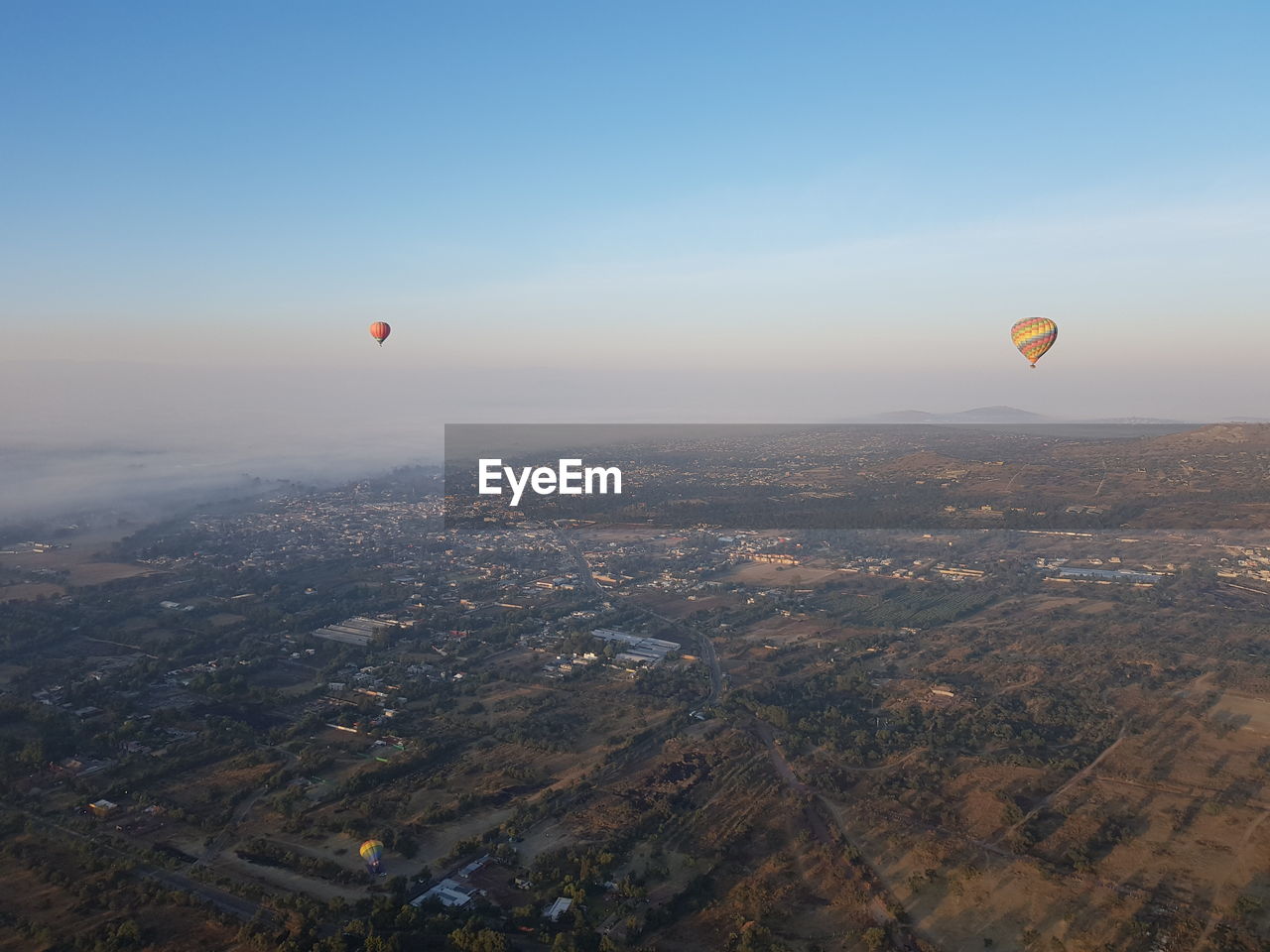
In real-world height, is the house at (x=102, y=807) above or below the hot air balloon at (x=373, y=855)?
below

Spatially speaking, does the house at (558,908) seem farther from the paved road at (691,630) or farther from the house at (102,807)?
the house at (102,807)

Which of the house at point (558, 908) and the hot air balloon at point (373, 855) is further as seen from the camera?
the hot air balloon at point (373, 855)

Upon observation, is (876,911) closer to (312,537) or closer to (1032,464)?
(312,537)

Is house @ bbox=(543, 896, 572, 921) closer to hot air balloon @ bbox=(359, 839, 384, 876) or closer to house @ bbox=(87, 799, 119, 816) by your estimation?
hot air balloon @ bbox=(359, 839, 384, 876)

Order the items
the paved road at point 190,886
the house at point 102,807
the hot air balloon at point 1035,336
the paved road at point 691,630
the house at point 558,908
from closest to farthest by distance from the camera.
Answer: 1. the house at point 558,908
2. the paved road at point 190,886
3. the house at point 102,807
4. the paved road at point 691,630
5. the hot air balloon at point 1035,336

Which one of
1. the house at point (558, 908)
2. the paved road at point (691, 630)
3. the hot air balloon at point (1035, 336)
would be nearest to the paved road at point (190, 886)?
the house at point (558, 908)

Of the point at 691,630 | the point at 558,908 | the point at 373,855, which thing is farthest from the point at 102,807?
the point at 691,630
